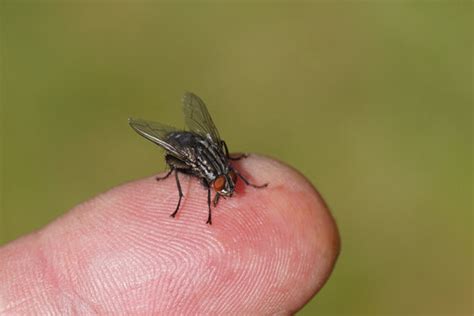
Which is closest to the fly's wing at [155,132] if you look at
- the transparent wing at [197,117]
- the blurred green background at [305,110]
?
the transparent wing at [197,117]

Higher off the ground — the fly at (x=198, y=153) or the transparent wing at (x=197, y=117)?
the transparent wing at (x=197, y=117)

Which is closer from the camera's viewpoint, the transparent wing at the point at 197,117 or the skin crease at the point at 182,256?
the skin crease at the point at 182,256

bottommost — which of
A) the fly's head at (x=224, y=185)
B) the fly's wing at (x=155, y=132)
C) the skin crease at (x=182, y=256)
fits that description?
the skin crease at (x=182, y=256)

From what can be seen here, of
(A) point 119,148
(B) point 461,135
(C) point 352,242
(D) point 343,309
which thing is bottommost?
(D) point 343,309

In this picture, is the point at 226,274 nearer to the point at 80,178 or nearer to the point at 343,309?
the point at 343,309

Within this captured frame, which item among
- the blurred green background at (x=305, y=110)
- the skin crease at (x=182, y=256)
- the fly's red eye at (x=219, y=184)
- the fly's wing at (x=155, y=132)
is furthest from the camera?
the blurred green background at (x=305, y=110)

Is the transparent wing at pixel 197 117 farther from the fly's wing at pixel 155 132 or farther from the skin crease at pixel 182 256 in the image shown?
the skin crease at pixel 182 256

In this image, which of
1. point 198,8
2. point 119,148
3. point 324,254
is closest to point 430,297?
point 324,254

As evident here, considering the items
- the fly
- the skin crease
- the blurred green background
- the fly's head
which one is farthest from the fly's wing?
the blurred green background
